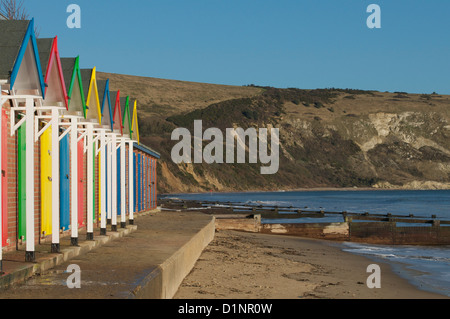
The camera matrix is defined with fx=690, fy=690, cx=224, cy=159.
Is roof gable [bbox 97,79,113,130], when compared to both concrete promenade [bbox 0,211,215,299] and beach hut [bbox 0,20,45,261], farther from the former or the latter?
beach hut [bbox 0,20,45,261]

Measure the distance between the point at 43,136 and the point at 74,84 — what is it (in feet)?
4.40

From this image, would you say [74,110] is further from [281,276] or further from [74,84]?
[281,276]

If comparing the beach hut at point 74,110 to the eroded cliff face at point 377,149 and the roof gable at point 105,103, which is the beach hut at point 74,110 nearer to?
the roof gable at point 105,103

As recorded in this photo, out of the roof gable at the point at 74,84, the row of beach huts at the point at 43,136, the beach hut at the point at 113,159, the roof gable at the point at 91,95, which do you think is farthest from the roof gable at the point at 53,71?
the beach hut at the point at 113,159

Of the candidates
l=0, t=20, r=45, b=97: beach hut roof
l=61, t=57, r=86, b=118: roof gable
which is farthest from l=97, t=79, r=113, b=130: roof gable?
l=0, t=20, r=45, b=97: beach hut roof

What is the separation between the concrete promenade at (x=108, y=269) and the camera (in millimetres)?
9398

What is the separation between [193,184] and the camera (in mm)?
121000

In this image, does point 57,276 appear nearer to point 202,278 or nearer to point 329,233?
point 202,278

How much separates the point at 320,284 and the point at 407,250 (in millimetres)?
16787

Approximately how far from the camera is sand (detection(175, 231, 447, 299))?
46.3 feet

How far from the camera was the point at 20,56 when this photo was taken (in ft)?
35.4

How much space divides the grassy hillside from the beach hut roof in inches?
4750

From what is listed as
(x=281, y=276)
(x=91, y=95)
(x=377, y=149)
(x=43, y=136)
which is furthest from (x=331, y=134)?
(x=43, y=136)

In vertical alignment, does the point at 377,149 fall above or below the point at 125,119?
above
